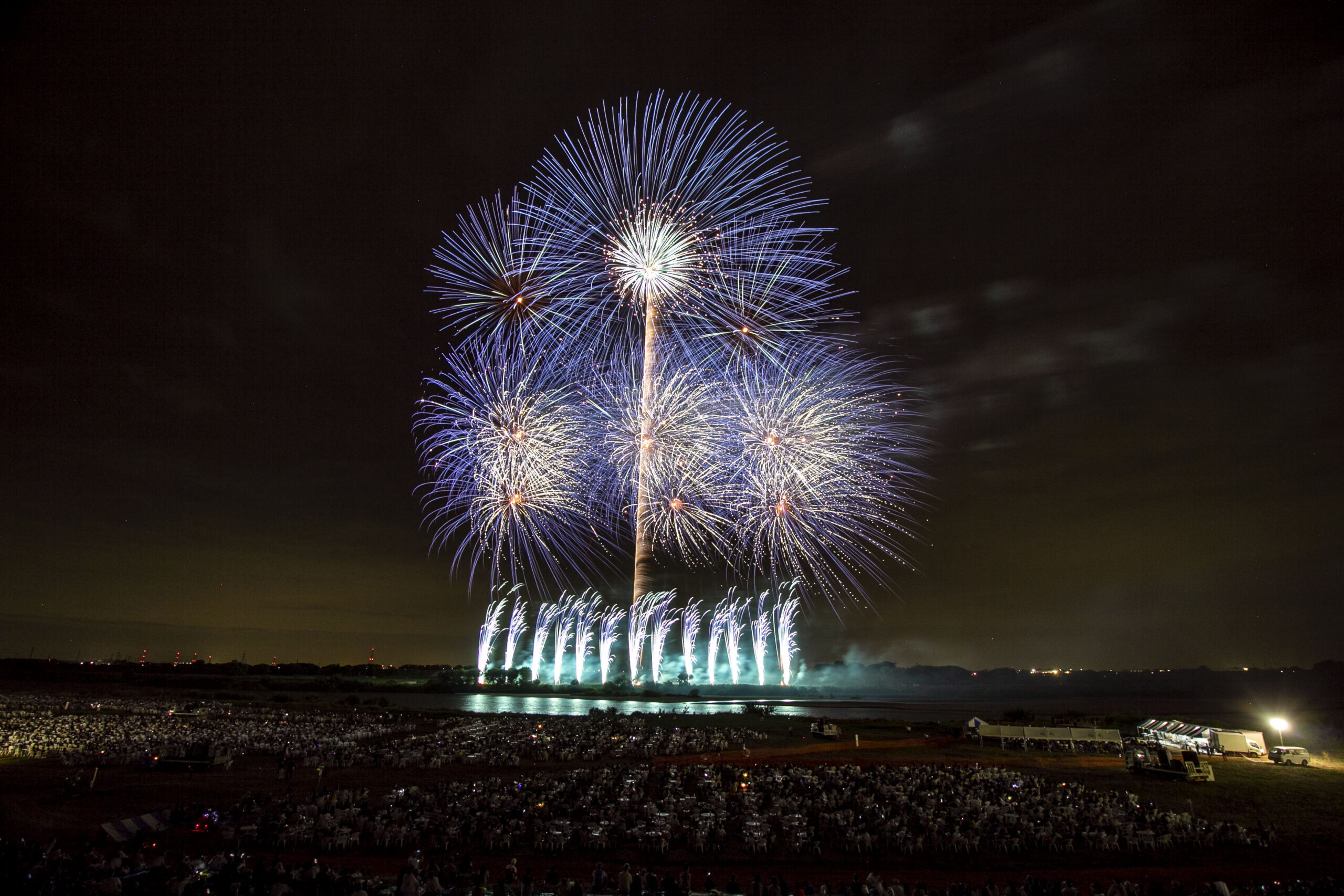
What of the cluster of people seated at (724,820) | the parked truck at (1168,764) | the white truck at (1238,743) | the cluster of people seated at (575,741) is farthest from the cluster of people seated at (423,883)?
the white truck at (1238,743)

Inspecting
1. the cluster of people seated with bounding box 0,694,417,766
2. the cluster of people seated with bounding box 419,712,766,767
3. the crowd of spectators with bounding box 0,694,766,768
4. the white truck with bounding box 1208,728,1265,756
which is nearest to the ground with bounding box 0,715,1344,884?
the white truck with bounding box 1208,728,1265,756

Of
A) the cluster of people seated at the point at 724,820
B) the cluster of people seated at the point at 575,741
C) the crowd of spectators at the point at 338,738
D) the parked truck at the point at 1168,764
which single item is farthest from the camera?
the cluster of people seated at the point at 575,741

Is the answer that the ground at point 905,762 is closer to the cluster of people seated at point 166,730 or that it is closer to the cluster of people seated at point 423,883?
the cluster of people seated at point 423,883

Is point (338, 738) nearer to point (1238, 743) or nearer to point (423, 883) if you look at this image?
point (423, 883)

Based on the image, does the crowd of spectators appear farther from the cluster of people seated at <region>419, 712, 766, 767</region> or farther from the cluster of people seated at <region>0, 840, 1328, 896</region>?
the cluster of people seated at <region>0, 840, 1328, 896</region>

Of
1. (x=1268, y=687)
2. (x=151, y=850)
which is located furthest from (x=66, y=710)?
(x=1268, y=687)

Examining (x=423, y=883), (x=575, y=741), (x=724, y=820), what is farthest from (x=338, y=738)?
(x=423, y=883)
